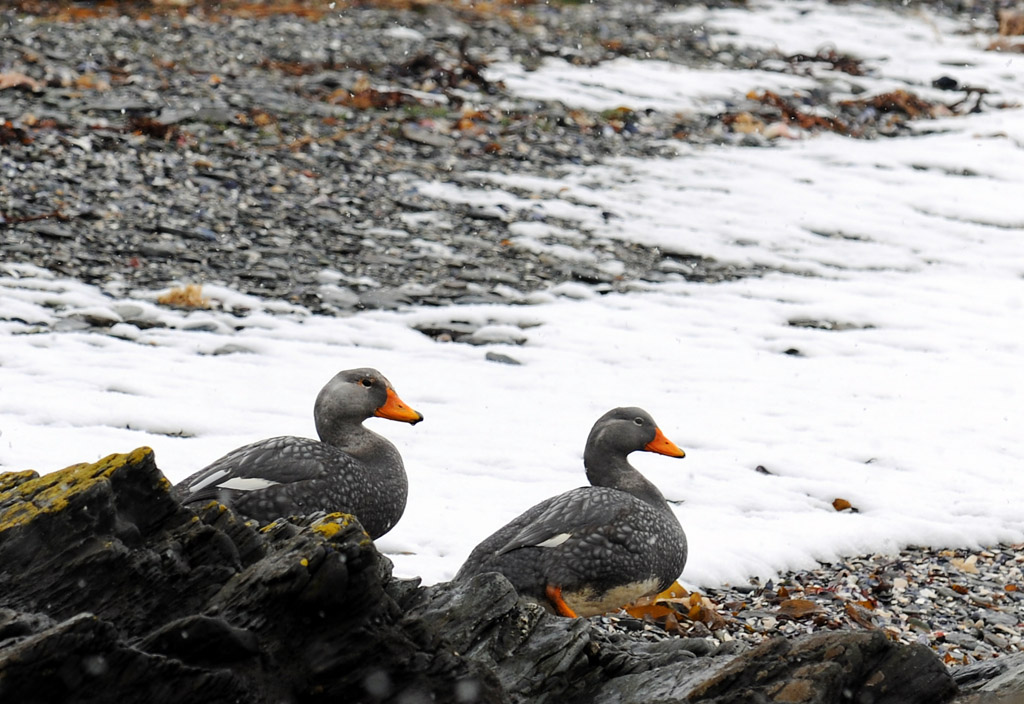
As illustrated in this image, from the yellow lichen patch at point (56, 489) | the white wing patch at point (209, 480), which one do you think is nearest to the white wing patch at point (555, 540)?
the white wing patch at point (209, 480)

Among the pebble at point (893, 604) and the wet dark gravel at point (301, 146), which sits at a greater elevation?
the wet dark gravel at point (301, 146)

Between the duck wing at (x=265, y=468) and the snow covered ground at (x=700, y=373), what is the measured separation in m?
1.09

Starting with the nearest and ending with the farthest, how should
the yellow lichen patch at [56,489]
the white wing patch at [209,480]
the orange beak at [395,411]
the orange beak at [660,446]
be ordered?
the yellow lichen patch at [56,489] < the white wing patch at [209,480] < the orange beak at [395,411] < the orange beak at [660,446]

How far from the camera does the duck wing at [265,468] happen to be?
7594 mm

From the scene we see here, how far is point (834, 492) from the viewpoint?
1099 cm

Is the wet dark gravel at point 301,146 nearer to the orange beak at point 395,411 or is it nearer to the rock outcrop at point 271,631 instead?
the orange beak at point 395,411

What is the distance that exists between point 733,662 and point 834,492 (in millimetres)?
6192

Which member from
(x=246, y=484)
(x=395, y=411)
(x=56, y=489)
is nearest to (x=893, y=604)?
(x=395, y=411)

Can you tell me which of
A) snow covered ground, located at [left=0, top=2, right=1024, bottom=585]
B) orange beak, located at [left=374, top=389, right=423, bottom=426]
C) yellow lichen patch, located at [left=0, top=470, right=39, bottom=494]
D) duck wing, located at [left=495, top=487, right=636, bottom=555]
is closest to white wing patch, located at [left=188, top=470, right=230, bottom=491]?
orange beak, located at [left=374, top=389, right=423, bottom=426]

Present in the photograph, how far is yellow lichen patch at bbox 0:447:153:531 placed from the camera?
16.2 ft

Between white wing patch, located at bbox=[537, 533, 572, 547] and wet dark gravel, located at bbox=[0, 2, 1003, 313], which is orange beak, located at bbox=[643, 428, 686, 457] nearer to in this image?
white wing patch, located at bbox=[537, 533, 572, 547]

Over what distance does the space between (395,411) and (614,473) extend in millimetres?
1723

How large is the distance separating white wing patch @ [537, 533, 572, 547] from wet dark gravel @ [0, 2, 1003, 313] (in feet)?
26.0

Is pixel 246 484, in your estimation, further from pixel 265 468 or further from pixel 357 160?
pixel 357 160
